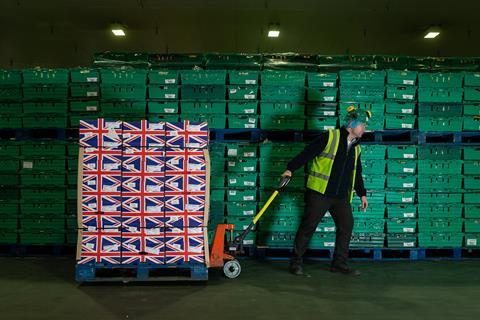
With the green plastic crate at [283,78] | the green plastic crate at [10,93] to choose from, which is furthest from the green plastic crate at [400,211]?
the green plastic crate at [10,93]

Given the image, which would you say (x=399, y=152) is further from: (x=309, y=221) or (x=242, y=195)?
(x=242, y=195)

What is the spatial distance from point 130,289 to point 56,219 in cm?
232

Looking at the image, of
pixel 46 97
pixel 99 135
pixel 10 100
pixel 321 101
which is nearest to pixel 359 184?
pixel 321 101

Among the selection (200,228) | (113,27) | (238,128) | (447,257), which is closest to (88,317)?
(200,228)

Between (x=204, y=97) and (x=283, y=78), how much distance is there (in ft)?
4.04

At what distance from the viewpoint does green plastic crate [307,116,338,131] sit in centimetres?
702

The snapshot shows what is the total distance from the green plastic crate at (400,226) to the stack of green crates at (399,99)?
1.41 metres

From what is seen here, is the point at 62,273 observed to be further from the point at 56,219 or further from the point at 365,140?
the point at 365,140

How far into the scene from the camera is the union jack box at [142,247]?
5.47 metres

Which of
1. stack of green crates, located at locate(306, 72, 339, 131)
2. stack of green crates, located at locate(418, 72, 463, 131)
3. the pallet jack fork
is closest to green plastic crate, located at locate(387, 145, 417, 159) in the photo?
stack of green crates, located at locate(418, 72, 463, 131)

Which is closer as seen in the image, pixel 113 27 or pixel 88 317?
pixel 88 317

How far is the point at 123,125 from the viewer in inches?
217

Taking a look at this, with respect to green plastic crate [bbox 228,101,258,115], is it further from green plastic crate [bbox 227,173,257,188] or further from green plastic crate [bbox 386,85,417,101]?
green plastic crate [bbox 386,85,417,101]

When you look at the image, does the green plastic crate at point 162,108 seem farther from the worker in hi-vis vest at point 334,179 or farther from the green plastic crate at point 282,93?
the worker in hi-vis vest at point 334,179
